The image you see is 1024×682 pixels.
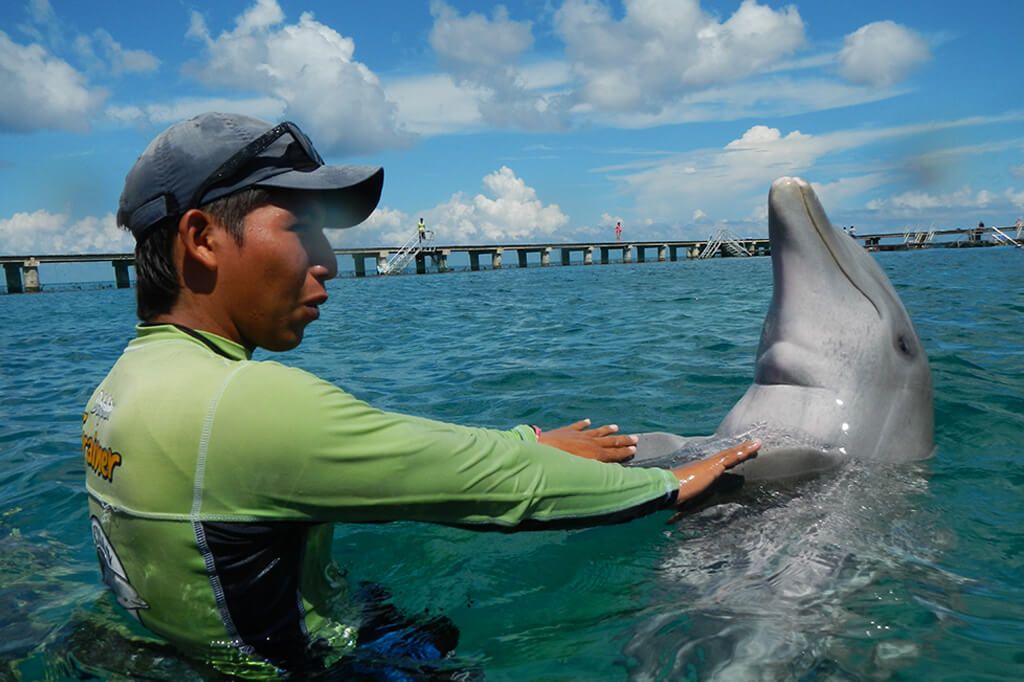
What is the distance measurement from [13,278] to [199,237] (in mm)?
53338

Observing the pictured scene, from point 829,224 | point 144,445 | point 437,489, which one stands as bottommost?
point 437,489

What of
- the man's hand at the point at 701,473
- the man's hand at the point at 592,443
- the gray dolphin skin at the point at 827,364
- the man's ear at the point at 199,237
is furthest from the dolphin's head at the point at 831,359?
the man's ear at the point at 199,237

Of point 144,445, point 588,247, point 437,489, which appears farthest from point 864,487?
point 588,247

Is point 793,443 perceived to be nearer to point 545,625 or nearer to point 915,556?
point 915,556

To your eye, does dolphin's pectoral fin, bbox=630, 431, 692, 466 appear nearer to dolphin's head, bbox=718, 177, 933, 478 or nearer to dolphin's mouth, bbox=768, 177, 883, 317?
dolphin's head, bbox=718, 177, 933, 478

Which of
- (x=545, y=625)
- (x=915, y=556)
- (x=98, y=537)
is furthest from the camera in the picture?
(x=915, y=556)

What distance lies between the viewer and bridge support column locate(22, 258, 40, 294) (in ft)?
147

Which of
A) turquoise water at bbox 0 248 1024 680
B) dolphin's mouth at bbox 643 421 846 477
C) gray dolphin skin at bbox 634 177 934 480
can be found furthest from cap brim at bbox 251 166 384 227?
gray dolphin skin at bbox 634 177 934 480

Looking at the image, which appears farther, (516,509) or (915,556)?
(915,556)

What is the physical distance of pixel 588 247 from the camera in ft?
247

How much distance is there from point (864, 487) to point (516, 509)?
253 cm

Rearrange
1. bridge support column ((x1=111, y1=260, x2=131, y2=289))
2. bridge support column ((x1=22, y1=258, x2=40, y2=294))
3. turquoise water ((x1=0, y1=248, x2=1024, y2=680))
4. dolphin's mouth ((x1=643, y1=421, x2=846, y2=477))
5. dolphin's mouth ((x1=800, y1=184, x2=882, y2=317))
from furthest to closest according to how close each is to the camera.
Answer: bridge support column ((x1=111, y1=260, x2=131, y2=289)), bridge support column ((x1=22, y1=258, x2=40, y2=294)), dolphin's mouth ((x1=800, y1=184, x2=882, y2=317)), dolphin's mouth ((x1=643, y1=421, x2=846, y2=477)), turquoise water ((x1=0, y1=248, x2=1024, y2=680))

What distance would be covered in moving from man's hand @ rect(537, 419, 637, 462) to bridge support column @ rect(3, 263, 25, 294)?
5202 cm

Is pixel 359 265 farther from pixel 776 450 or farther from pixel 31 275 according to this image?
pixel 776 450
